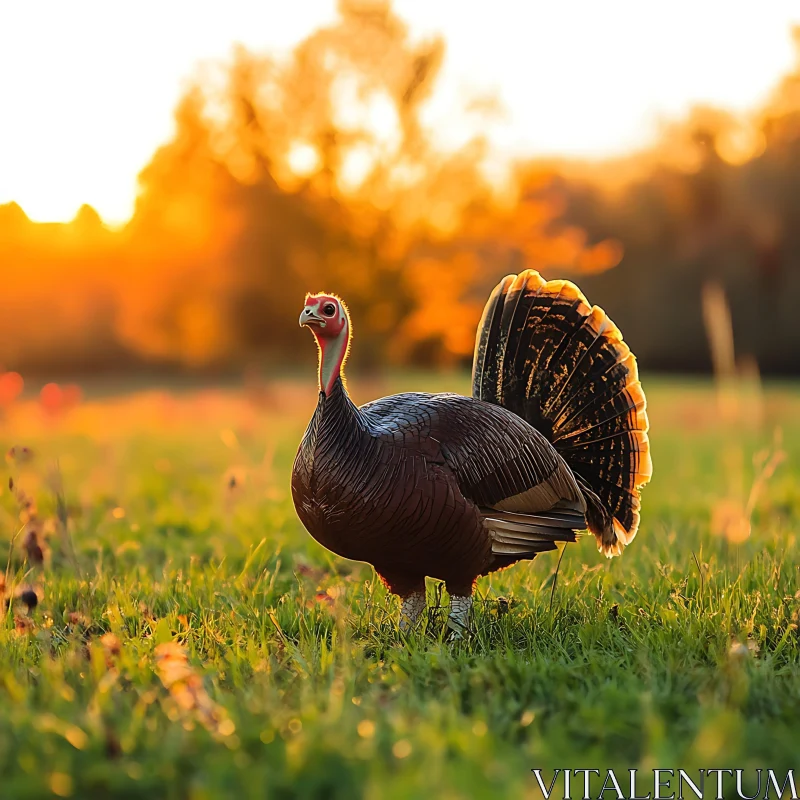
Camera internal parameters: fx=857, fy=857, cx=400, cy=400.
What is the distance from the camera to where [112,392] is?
68.9 feet

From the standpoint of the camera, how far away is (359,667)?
362 centimetres

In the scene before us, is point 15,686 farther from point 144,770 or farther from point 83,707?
point 144,770

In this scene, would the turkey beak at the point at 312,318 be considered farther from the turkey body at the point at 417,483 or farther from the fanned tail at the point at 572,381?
the fanned tail at the point at 572,381

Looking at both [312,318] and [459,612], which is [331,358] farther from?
[459,612]

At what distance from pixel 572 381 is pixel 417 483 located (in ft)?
4.32

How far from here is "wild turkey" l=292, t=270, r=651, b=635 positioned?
3.67 m

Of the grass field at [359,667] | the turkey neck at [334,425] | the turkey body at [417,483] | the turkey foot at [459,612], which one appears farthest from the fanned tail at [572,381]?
the turkey neck at [334,425]

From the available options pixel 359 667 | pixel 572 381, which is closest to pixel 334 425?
pixel 359 667

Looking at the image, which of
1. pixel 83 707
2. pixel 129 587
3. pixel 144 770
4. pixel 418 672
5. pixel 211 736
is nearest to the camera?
pixel 144 770

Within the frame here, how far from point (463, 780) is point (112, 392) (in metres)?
20.0

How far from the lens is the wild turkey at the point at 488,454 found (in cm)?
367

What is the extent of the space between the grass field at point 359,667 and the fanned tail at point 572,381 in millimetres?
601

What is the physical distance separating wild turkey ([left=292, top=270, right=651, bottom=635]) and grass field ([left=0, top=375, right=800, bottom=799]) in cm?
39

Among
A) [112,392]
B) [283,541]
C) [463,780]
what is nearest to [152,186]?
[112,392]
